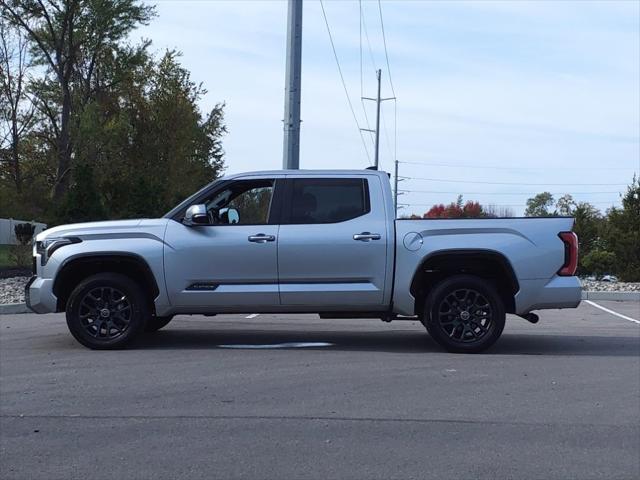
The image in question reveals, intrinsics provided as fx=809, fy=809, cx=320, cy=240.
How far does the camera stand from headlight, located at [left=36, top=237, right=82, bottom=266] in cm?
933

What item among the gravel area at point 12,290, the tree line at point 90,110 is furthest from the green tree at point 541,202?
the gravel area at point 12,290

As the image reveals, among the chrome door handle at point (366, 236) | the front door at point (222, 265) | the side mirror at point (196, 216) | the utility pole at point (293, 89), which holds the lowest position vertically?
the front door at point (222, 265)

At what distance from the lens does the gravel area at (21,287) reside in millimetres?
14914

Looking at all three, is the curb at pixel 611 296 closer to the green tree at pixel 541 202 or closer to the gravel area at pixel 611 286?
the gravel area at pixel 611 286

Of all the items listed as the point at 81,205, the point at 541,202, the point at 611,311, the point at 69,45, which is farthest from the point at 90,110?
the point at 541,202

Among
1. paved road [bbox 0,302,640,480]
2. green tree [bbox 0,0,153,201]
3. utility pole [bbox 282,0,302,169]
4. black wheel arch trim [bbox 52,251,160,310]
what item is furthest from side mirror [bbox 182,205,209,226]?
green tree [bbox 0,0,153,201]

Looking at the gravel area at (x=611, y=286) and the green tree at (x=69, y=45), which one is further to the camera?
the green tree at (x=69, y=45)

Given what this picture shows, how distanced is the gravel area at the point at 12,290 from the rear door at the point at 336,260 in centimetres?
734

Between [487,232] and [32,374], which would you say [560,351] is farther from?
[32,374]

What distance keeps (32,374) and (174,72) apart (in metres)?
32.2

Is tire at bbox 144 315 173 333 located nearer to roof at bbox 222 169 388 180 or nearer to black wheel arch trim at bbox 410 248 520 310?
roof at bbox 222 169 388 180

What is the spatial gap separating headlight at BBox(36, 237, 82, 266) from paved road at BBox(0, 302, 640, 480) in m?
1.11

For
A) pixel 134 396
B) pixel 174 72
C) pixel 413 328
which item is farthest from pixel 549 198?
pixel 134 396

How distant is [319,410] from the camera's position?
673 centimetres
